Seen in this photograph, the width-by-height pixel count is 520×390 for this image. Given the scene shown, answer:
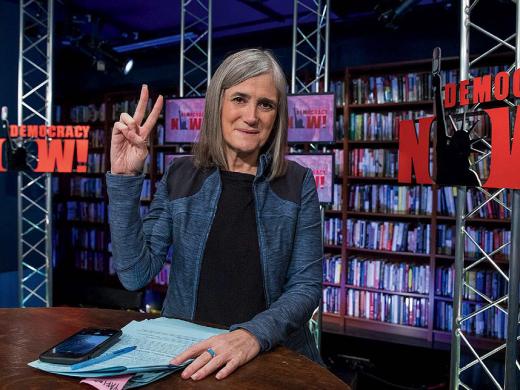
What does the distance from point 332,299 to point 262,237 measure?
3988 millimetres

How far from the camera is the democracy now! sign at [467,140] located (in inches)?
78.6

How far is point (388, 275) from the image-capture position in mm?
4691

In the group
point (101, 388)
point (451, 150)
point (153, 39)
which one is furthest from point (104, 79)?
point (101, 388)

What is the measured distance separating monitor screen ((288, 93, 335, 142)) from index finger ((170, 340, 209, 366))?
2.83 m

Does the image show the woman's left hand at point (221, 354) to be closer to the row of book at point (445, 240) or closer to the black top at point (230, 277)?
the black top at point (230, 277)

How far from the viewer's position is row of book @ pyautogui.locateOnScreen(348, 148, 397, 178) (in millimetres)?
4652

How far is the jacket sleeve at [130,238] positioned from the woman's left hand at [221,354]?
28cm

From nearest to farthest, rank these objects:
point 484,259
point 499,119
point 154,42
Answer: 1. point 499,119
2. point 484,259
3. point 154,42

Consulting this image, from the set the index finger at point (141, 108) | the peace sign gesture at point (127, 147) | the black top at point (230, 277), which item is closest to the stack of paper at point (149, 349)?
the black top at point (230, 277)

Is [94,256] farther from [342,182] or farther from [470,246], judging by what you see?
[470,246]

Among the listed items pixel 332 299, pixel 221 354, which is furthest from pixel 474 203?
pixel 221 354

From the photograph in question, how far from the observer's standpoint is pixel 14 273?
Answer: 16.4 ft

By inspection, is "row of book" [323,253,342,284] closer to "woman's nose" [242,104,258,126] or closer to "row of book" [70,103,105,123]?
"row of book" [70,103,105,123]

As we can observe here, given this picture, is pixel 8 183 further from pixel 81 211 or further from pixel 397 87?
pixel 397 87
